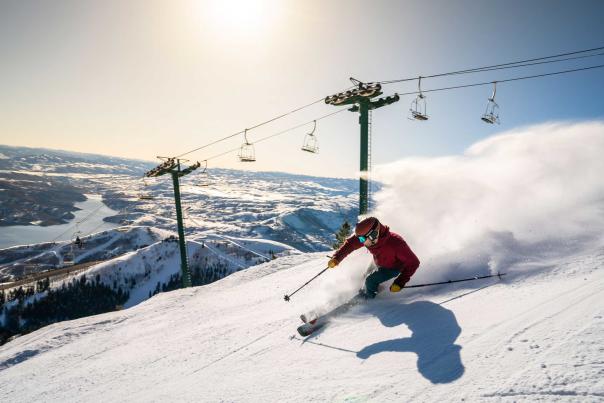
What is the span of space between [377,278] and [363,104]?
40.8 ft

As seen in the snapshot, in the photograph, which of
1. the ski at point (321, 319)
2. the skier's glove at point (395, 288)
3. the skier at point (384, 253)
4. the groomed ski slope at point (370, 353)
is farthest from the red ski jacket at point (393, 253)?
the ski at point (321, 319)

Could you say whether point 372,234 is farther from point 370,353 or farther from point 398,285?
point 370,353

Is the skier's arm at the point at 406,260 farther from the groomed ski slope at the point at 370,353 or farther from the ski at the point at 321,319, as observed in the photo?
the ski at the point at 321,319

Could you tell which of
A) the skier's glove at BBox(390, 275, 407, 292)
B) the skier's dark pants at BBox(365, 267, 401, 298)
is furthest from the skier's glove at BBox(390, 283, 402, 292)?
the skier's dark pants at BBox(365, 267, 401, 298)

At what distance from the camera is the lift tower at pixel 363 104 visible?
16891mm

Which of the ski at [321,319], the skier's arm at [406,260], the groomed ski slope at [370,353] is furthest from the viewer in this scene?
the skier's arm at [406,260]

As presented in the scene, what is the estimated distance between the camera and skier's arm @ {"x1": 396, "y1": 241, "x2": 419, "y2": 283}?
21.3 ft

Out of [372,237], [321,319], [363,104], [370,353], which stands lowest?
[321,319]

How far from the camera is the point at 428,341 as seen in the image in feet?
15.2

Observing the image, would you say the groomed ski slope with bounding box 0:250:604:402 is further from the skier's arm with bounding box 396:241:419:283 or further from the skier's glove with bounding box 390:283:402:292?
the skier's arm with bounding box 396:241:419:283

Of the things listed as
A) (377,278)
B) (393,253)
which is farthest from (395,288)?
(393,253)

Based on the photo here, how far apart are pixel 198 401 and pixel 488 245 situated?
20.4 feet

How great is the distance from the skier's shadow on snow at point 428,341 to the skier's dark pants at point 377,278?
0.67 meters

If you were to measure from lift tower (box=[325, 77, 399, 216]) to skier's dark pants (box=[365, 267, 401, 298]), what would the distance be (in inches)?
421
